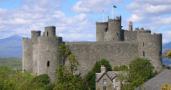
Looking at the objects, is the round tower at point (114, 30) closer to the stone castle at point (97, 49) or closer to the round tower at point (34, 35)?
the stone castle at point (97, 49)

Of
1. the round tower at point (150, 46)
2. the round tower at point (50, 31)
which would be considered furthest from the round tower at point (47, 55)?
the round tower at point (150, 46)

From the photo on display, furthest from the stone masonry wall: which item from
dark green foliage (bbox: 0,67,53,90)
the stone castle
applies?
dark green foliage (bbox: 0,67,53,90)

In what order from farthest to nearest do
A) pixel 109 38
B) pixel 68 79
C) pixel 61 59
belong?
pixel 109 38
pixel 61 59
pixel 68 79

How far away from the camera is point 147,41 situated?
73.4 m

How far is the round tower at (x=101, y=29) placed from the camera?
75875 mm

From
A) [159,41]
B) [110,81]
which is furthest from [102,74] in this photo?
[159,41]

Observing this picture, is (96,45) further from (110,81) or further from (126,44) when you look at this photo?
(110,81)

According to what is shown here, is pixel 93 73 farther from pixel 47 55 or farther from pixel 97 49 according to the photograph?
pixel 47 55

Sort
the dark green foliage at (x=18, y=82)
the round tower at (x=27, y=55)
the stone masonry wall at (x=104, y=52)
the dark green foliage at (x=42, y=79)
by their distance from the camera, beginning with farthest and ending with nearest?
the round tower at (x=27, y=55) → the stone masonry wall at (x=104, y=52) → the dark green foliage at (x=42, y=79) → the dark green foliage at (x=18, y=82)

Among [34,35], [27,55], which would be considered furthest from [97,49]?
[27,55]

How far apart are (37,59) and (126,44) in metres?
9.21

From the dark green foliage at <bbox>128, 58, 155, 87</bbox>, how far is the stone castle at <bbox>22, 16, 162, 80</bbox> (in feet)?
12.3

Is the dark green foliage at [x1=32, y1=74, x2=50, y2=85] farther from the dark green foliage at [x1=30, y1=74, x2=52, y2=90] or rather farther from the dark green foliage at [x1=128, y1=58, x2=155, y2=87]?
the dark green foliage at [x1=128, y1=58, x2=155, y2=87]

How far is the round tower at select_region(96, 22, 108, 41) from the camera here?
75875 millimetres
